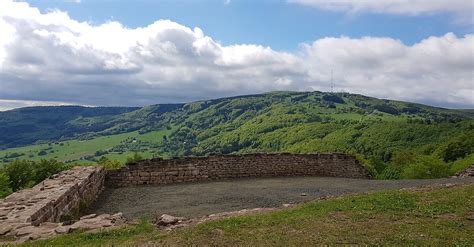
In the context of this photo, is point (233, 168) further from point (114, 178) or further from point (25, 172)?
point (25, 172)

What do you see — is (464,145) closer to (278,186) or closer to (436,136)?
(436,136)

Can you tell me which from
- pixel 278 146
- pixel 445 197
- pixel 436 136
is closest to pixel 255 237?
pixel 445 197

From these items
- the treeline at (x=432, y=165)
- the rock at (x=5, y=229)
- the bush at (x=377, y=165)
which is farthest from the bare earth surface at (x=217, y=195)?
the bush at (x=377, y=165)

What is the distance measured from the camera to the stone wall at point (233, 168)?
20531 mm

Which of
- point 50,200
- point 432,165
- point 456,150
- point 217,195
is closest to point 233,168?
point 217,195

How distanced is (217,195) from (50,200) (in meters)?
6.96

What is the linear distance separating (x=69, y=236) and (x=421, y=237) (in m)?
7.76

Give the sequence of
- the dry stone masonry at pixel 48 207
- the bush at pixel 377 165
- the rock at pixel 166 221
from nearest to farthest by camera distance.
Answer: the dry stone masonry at pixel 48 207, the rock at pixel 166 221, the bush at pixel 377 165

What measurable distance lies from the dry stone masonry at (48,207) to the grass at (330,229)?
879 millimetres

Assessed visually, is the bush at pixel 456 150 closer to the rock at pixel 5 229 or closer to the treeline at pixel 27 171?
the treeline at pixel 27 171

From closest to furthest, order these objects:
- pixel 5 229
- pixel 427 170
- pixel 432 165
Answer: pixel 5 229 → pixel 427 170 → pixel 432 165

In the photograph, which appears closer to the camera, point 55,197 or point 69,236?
point 69,236

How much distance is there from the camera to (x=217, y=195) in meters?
17.1

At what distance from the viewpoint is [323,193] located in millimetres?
17250
